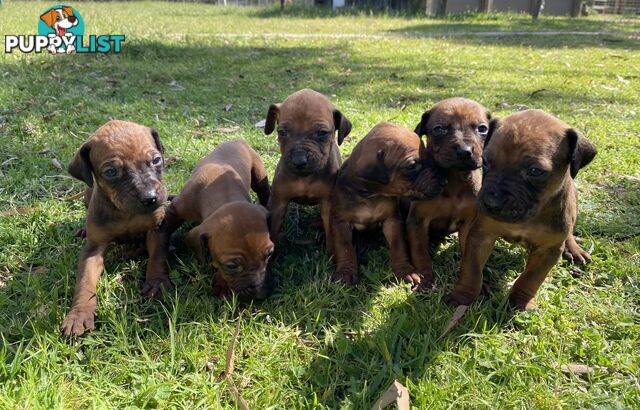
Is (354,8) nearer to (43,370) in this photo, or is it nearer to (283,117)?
(283,117)

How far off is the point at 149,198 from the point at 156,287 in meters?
0.67

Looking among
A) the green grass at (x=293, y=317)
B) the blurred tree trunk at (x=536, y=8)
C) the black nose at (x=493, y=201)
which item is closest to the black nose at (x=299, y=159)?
the green grass at (x=293, y=317)

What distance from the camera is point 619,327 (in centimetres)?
340

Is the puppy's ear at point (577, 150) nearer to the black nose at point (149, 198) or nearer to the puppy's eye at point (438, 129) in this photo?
the puppy's eye at point (438, 129)

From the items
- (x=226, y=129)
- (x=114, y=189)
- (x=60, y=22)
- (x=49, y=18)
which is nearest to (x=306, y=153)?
(x=114, y=189)

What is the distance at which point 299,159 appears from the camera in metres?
3.94

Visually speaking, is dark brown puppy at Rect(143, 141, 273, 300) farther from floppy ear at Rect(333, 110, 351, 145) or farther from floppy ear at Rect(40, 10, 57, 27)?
floppy ear at Rect(40, 10, 57, 27)

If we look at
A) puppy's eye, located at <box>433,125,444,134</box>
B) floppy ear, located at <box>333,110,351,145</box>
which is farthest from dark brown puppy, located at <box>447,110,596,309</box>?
floppy ear, located at <box>333,110,351,145</box>

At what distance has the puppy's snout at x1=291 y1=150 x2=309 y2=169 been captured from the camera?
12.9 ft

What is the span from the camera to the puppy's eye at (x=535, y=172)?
120 inches

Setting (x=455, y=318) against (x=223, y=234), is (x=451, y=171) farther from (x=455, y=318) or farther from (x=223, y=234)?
(x=223, y=234)

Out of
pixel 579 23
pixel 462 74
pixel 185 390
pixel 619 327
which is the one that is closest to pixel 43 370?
pixel 185 390

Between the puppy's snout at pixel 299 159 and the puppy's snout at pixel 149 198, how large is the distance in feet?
3.49

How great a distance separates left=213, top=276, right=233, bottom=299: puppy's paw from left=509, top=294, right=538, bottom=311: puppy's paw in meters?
2.03
